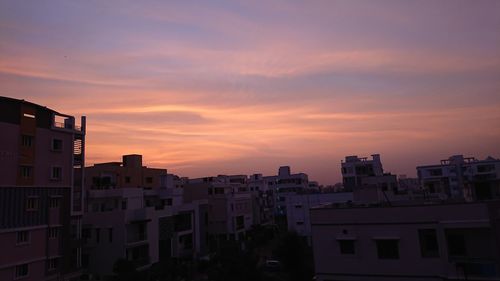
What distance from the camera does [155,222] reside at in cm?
3775

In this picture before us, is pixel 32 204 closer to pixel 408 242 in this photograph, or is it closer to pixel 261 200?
pixel 408 242

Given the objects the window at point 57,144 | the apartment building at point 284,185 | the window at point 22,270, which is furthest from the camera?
the apartment building at point 284,185

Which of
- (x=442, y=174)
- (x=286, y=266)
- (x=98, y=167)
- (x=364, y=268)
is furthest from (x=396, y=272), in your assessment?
(x=442, y=174)

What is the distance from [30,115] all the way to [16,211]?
6500 mm

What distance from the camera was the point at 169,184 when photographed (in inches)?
1892

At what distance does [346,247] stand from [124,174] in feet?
113

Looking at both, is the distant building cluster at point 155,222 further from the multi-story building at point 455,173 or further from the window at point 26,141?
the multi-story building at point 455,173

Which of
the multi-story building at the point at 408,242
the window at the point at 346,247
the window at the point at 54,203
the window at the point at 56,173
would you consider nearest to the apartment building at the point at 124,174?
the window at the point at 56,173

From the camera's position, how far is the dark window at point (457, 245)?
18.0m

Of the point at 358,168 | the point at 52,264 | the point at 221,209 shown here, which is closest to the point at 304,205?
the point at 221,209

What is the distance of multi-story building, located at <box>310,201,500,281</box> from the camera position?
17.4 metres

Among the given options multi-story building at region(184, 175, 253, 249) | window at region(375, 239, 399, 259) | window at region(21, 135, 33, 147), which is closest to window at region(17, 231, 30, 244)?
window at region(21, 135, 33, 147)

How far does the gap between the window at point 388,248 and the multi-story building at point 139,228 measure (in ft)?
62.0

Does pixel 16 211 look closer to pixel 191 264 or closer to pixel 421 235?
pixel 191 264
